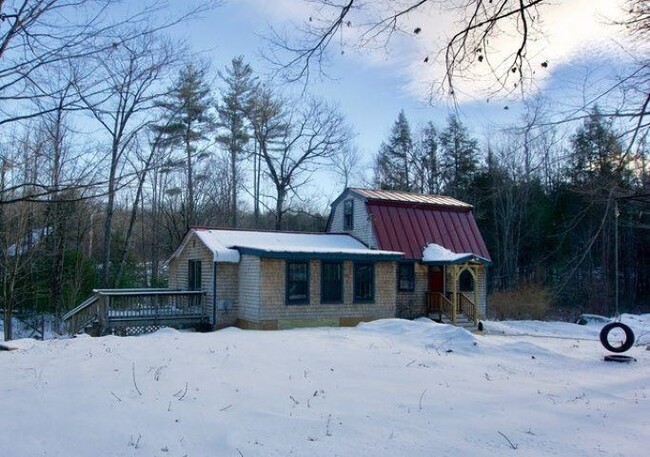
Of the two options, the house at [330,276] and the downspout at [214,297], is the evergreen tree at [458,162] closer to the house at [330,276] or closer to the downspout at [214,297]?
the house at [330,276]

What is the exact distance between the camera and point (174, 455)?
14.1 ft

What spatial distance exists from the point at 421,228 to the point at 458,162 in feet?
66.1

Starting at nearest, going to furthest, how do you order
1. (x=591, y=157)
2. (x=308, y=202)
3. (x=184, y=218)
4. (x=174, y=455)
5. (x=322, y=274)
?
(x=174, y=455) → (x=591, y=157) → (x=322, y=274) → (x=184, y=218) → (x=308, y=202)

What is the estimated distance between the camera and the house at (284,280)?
17438mm

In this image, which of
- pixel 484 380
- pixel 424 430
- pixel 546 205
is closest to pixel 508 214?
pixel 546 205

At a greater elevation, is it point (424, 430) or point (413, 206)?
point (413, 206)

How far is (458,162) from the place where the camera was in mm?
A: 40906

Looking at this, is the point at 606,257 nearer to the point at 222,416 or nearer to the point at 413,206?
the point at 413,206

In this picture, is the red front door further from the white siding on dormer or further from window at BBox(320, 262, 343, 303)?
window at BBox(320, 262, 343, 303)

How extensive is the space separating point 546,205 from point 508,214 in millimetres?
2821

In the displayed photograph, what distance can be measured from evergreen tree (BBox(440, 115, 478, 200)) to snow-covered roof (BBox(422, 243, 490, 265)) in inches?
757

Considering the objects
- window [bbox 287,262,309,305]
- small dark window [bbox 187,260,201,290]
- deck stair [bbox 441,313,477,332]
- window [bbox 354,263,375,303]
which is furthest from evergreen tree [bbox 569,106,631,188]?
small dark window [bbox 187,260,201,290]

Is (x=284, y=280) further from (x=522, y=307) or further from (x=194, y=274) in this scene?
(x=522, y=307)

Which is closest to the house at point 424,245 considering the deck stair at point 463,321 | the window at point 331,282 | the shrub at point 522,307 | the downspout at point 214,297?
the deck stair at point 463,321
